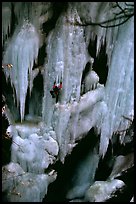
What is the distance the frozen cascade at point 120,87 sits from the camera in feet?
19.0

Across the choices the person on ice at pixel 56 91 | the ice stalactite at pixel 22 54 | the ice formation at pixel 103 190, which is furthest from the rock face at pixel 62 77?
the ice formation at pixel 103 190

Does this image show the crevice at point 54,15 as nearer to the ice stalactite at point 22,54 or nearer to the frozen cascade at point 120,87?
the ice stalactite at point 22,54

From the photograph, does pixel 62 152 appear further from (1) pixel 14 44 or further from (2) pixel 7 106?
(1) pixel 14 44

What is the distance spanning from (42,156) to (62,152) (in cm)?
55

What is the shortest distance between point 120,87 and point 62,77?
1.36m

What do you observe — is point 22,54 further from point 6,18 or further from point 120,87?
point 120,87

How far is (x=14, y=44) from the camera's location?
624 centimetres

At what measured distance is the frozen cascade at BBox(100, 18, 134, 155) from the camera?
19.0 feet

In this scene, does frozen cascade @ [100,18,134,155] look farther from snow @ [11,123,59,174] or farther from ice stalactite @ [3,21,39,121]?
ice stalactite @ [3,21,39,121]

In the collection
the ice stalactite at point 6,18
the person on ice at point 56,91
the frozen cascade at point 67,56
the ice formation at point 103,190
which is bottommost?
the ice formation at point 103,190

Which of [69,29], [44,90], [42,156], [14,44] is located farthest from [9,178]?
[69,29]

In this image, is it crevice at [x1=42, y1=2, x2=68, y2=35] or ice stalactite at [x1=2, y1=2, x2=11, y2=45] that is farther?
crevice at [x1=42, y1=2, x2=68, y2=35]

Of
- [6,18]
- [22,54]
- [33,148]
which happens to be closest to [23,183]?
[33,148]

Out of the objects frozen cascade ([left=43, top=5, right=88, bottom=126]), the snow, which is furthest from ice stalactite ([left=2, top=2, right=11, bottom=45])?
the snow
